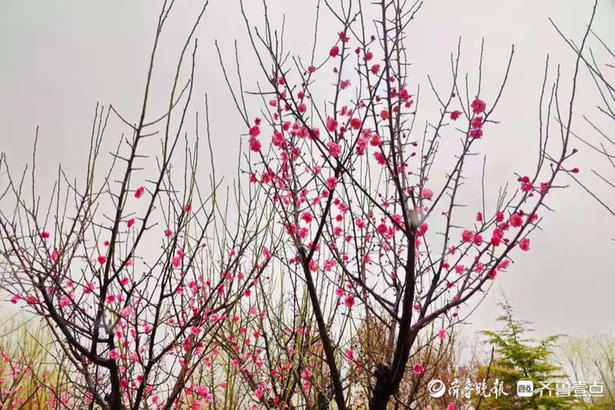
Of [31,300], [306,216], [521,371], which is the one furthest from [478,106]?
[521,371]

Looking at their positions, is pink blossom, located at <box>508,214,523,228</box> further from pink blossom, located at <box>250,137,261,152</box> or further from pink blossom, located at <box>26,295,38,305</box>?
pink blossom, located at <box>26,295,38,305</box>

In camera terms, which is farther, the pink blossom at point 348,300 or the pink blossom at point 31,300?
the pink blossom at point 348,300

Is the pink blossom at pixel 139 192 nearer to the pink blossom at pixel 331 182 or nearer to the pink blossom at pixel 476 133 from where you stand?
the pink blossom at pixel 331 182

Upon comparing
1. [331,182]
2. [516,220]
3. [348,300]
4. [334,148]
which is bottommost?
[348,300]

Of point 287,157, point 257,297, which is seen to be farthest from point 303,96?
point 257,297

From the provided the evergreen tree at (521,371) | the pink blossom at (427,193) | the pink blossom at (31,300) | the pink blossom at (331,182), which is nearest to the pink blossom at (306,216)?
the pink blossom at (331,182)

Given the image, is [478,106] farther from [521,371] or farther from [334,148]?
[521,371]

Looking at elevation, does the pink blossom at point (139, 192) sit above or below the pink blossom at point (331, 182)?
below

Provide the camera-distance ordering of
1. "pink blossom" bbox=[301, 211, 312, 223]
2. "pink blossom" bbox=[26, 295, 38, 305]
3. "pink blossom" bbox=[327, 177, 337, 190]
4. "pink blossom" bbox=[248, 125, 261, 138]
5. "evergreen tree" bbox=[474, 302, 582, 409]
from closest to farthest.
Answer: "pink blossom" bbox=[26, 295, 38, 305], "pink blossom" bbox=[327, 177, 337, 190], "pink blossom" bbox=[248, 125, 261, 138], "pink blossom" bbox=[301, 211, 312, 223], "evergreen tree" bbox=[474, 302, 582, 409]

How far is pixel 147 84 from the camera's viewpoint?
126cm

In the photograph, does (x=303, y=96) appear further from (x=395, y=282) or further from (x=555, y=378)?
(x=555, y=378)

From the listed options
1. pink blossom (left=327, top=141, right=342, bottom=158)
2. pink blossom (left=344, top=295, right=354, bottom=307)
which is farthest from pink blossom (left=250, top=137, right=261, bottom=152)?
pink blossom (left=344, top=295, right=354, bottom=307)

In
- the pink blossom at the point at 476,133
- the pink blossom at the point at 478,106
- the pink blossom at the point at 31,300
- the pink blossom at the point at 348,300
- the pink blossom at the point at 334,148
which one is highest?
the pink blossom at the point at 478,106

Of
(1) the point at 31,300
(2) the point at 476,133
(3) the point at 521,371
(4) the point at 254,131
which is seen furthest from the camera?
(3) the point at 521,371
